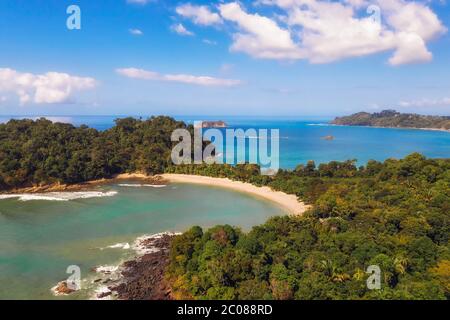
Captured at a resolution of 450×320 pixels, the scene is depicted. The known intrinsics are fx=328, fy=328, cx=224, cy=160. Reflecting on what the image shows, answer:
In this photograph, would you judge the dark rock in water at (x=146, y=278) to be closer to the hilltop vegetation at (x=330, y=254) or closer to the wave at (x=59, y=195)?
the hilltop vegetation at (x=330, y=254)

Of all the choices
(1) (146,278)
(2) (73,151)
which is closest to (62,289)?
(1) (146,278)

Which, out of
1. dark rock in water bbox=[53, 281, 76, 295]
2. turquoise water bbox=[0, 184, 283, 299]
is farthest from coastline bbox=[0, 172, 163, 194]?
dark rock in water bbox=[53, 281, 76, 295]

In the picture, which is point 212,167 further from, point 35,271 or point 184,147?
point 35,271

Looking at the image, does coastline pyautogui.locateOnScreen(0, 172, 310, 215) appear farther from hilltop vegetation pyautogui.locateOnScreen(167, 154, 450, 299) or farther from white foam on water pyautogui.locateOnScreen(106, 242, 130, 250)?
white foam on water pyautogui.locateOnScreen(106, 242, 130, 250)

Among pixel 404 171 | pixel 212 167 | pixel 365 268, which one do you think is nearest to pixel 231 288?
pixel 365 268

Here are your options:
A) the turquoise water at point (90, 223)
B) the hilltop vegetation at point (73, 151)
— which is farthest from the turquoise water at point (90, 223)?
the hilltop vegetation at point (73, 151)
